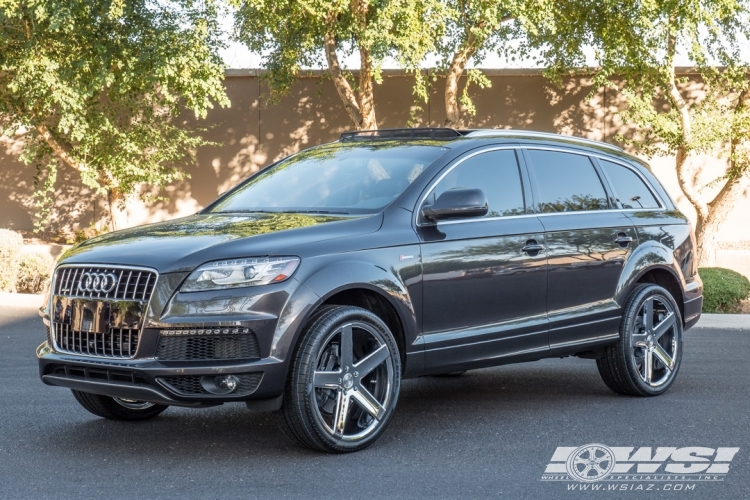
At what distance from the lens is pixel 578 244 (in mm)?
7160

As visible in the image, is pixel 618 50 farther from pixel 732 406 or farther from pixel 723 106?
pixel 732 406

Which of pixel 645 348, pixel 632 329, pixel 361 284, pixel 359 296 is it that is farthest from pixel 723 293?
pixel 361 284

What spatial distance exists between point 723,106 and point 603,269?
36.8 ft

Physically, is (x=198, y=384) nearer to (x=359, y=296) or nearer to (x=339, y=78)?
(x=359, y=296)

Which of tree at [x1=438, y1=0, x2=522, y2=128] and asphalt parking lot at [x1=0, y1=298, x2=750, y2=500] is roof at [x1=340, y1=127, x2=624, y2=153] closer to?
asphalt parking lot at [x1=0, y1=298, x2=750, y2=500]

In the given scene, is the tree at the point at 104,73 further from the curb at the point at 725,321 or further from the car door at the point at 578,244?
the car door at the point at 578,244

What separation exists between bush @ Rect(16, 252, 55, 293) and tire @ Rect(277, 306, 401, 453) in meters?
11.0

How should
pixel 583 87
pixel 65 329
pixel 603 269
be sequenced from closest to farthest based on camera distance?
pixel 65 329, pixel 603 269, pixel 583 87

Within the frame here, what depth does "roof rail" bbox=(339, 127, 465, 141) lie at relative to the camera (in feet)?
23.3

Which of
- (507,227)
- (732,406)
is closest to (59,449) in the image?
(507,227)

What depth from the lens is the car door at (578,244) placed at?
702 centimetres

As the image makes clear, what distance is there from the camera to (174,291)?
5.36m

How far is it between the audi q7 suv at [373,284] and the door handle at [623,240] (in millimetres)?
12

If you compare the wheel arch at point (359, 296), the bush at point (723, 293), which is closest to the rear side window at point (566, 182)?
the wheel arch at point (359, 296)
